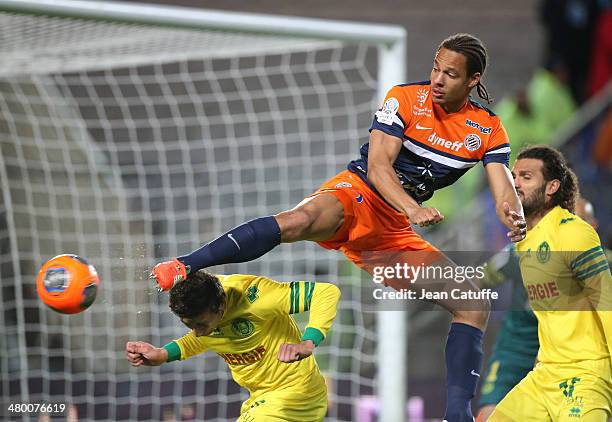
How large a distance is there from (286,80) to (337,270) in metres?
2.56

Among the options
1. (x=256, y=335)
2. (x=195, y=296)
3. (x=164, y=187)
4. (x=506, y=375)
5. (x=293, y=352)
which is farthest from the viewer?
(x=164, y=187)

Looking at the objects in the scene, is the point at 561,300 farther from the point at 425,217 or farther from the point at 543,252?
the point at 425,217

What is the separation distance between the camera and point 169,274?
11.5 feet

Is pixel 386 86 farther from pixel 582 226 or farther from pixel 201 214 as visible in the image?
pixel 201 214

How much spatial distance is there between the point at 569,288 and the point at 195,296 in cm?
145

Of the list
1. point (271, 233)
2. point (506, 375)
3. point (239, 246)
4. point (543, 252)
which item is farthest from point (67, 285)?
point (506, 375)

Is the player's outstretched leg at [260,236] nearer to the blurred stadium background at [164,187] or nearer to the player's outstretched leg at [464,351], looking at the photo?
the player's outstretched leg at [464,351]

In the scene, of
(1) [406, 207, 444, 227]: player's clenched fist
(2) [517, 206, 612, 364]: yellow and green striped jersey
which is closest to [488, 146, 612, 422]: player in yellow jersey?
(2) [517, 206, 612, 364]: yellow and green striped jersey

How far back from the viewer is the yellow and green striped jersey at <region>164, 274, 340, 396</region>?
13.2ft

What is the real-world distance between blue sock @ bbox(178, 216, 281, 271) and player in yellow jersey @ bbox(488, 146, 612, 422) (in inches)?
44.2

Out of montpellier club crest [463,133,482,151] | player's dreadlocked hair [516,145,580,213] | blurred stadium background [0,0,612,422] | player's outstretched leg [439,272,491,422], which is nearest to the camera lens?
player's outstretched leg [439,272,491,422]

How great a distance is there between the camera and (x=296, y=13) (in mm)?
11297

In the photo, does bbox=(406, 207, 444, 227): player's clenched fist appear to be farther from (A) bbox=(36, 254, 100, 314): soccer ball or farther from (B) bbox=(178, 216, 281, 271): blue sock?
(A) bbox=(36, 254, 100, 314): soccer ball

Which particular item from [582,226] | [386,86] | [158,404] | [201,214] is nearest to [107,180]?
[201,214]
